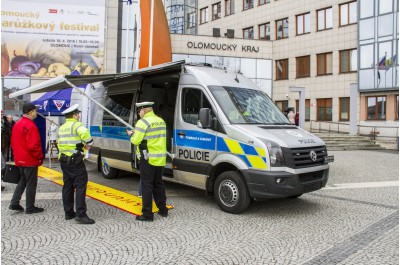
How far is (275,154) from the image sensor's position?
6137 mm

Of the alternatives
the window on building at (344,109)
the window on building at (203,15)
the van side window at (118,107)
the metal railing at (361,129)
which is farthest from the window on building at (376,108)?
the van side window at (118,107)

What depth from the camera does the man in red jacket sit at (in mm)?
6398

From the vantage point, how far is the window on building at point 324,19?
32.2 m

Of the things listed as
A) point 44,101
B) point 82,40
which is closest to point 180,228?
point 44,101

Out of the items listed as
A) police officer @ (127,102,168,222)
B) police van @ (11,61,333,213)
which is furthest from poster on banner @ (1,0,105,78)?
police officer @ (127,102,168,222)

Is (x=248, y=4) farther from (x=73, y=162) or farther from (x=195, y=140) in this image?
(x=73, y=162)

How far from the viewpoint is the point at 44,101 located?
13.0m

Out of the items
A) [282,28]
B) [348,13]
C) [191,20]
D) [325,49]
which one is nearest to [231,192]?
[348,13]

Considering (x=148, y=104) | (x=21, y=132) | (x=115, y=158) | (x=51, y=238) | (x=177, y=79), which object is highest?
(x=177, y=79)

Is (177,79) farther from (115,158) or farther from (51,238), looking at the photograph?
(51,238)

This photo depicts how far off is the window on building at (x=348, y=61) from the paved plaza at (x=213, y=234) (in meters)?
24.6

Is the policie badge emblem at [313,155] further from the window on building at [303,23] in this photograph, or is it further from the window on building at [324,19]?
the window on building at [303,23]

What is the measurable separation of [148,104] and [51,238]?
2.44 m

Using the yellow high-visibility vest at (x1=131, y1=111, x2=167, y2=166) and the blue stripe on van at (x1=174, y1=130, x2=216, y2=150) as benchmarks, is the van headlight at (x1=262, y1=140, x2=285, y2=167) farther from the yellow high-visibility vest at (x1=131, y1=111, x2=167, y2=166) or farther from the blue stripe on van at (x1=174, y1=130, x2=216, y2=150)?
the yellow high-visibility vest at (x1=131, y1=111, x2=167, y2=166)
